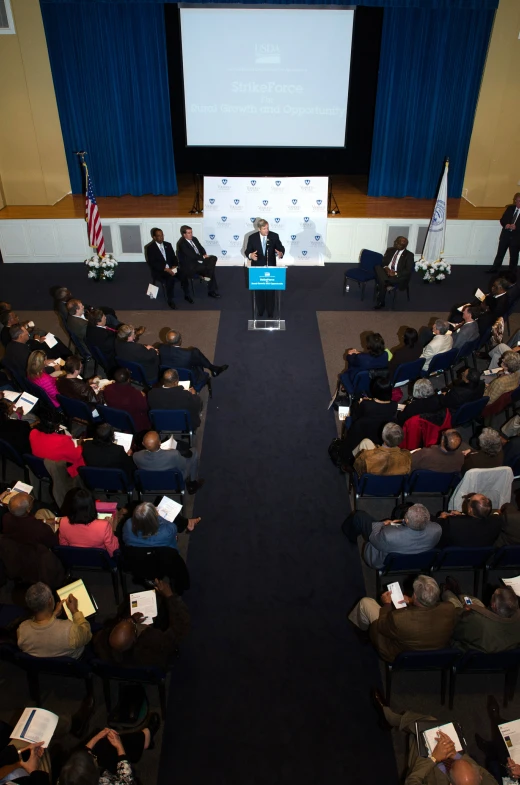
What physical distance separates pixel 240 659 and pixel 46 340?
213 inches

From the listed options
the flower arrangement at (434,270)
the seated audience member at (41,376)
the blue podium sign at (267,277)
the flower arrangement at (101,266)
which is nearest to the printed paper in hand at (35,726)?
the seated audience member at (41,376)

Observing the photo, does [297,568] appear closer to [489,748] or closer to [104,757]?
[489,748]

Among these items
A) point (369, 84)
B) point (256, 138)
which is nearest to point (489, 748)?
point (256, 138)

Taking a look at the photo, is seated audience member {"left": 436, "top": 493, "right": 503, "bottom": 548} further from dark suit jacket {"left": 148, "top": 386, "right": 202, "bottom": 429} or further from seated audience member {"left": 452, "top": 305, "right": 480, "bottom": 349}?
seated audience member {"left": 452, "top": 305, "right": 480, "bottom": 349}

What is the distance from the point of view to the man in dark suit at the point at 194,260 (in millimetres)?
10273

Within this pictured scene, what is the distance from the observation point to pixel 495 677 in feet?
15.9

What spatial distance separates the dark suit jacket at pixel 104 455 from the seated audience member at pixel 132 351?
6.23 feet

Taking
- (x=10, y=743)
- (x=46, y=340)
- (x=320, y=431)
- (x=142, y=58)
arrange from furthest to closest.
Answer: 1. (x=142, y=58)
2. (x=46, y=340)
3. (x=320, y=431)
4. (x=10, y=743)

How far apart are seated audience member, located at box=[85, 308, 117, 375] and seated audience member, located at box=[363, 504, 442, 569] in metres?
4.54

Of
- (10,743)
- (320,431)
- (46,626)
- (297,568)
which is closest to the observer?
(10,743)

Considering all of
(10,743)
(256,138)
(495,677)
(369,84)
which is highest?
(369,84)

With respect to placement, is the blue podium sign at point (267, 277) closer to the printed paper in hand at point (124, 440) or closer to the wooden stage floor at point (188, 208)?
the wooden stage floor at point (188, 208)

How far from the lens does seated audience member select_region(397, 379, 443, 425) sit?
253 inches

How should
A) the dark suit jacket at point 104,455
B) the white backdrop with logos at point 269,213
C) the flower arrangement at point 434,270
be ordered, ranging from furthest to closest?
the flower arrangement at point 434,270 < the white backdrop with logos at point 269,213 < the dark suit jacket at point 104,455
